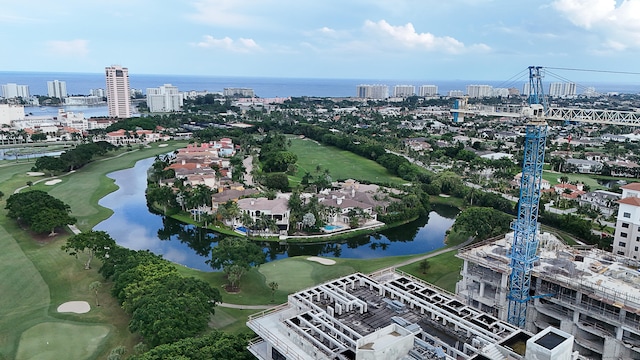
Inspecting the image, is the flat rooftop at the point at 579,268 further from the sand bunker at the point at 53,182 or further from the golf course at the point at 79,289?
the sand bunker at the point at 53,182

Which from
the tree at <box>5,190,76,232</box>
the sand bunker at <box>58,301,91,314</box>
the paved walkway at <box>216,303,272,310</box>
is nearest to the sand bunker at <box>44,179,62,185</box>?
the tree at <box>5,190,76,232</box>

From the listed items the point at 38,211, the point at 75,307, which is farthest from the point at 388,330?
the point at 38,211

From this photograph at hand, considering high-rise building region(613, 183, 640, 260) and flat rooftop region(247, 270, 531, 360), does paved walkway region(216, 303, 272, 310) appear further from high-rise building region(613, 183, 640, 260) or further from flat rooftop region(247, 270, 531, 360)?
high-rise building region(613, 183, 640, 260)

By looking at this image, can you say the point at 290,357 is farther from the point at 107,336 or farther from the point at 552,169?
the point at 552,169

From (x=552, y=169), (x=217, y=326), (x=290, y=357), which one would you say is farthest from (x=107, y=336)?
(x=552, y=169)

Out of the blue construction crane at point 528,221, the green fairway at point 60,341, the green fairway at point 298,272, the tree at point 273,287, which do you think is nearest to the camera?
the green fairway at point 60,341

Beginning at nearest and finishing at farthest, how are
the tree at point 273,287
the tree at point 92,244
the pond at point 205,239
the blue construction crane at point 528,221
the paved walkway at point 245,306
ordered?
the blue construction crane at point 528,221 < the paved walkway at point 245,306 < the tree at point 273,287 < the tree at point 92,244 < the pond at point 205,239

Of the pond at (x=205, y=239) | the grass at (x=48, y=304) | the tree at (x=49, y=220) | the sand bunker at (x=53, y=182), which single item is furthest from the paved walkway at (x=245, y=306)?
the sand bunker at (x=53, y=182)

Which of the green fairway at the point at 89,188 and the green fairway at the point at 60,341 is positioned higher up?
the green fairway at the point at 89,188

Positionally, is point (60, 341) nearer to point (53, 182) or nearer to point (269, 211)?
point (269, 211)
